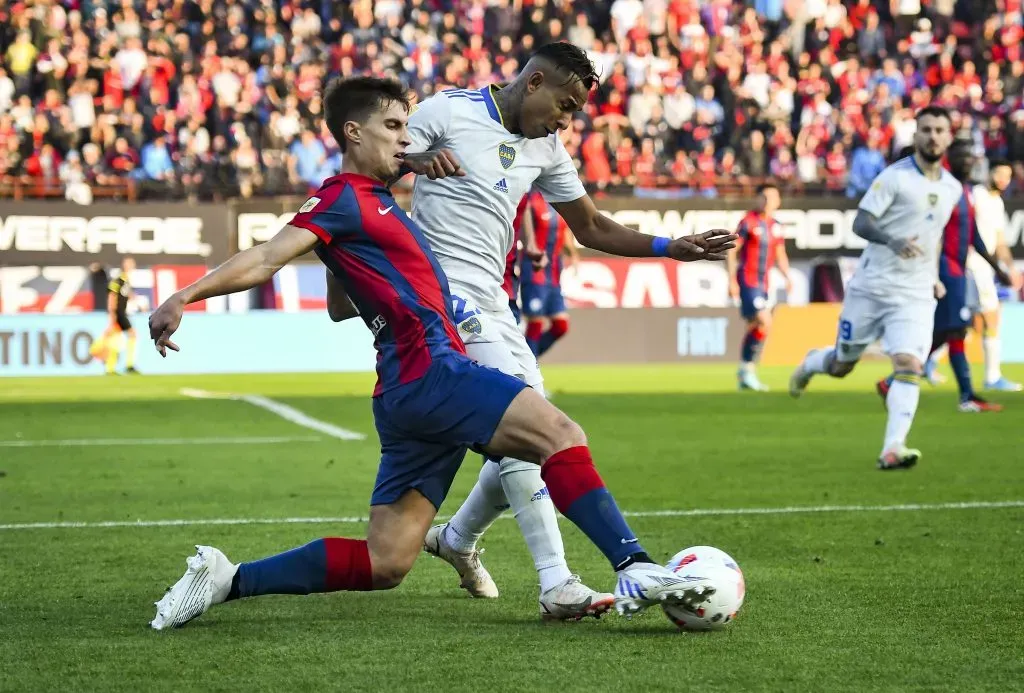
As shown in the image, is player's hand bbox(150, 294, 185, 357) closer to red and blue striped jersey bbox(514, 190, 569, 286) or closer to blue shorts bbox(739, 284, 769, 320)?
red and blue striped jersey bbox(514, 190, 569, 286)

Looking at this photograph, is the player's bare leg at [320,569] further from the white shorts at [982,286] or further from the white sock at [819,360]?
the white shorts at [982,286]

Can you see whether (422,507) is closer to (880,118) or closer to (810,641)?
(810,641)

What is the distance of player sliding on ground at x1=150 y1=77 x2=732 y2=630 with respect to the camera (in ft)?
15.5

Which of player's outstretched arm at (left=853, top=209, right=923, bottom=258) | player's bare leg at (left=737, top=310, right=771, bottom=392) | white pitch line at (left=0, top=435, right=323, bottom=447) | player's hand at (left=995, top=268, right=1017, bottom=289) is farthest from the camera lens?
player's bare leg at (left=737, top=310, right=771, bottom=392)

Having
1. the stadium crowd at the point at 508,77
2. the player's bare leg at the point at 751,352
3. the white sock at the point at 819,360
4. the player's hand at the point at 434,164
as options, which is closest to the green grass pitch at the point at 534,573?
the white sock at the point at 819,360

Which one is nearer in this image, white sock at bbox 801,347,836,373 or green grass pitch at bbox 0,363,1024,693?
green grass pitch at bbox 0,363,1024,693

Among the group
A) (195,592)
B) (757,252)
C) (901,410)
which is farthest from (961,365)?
(195,592)

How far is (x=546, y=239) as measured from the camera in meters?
17.4

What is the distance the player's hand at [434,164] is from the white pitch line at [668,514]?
2964 millimetres

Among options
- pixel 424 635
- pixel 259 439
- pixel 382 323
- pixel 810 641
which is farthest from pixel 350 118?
pixel 259 439

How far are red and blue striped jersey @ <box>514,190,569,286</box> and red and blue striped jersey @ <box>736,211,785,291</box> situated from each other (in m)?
2.40

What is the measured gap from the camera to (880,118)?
2708cm

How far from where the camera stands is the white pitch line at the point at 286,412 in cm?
1309

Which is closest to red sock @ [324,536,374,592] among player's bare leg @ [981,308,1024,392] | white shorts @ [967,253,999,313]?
white shorts @ [967,253,999,313]
